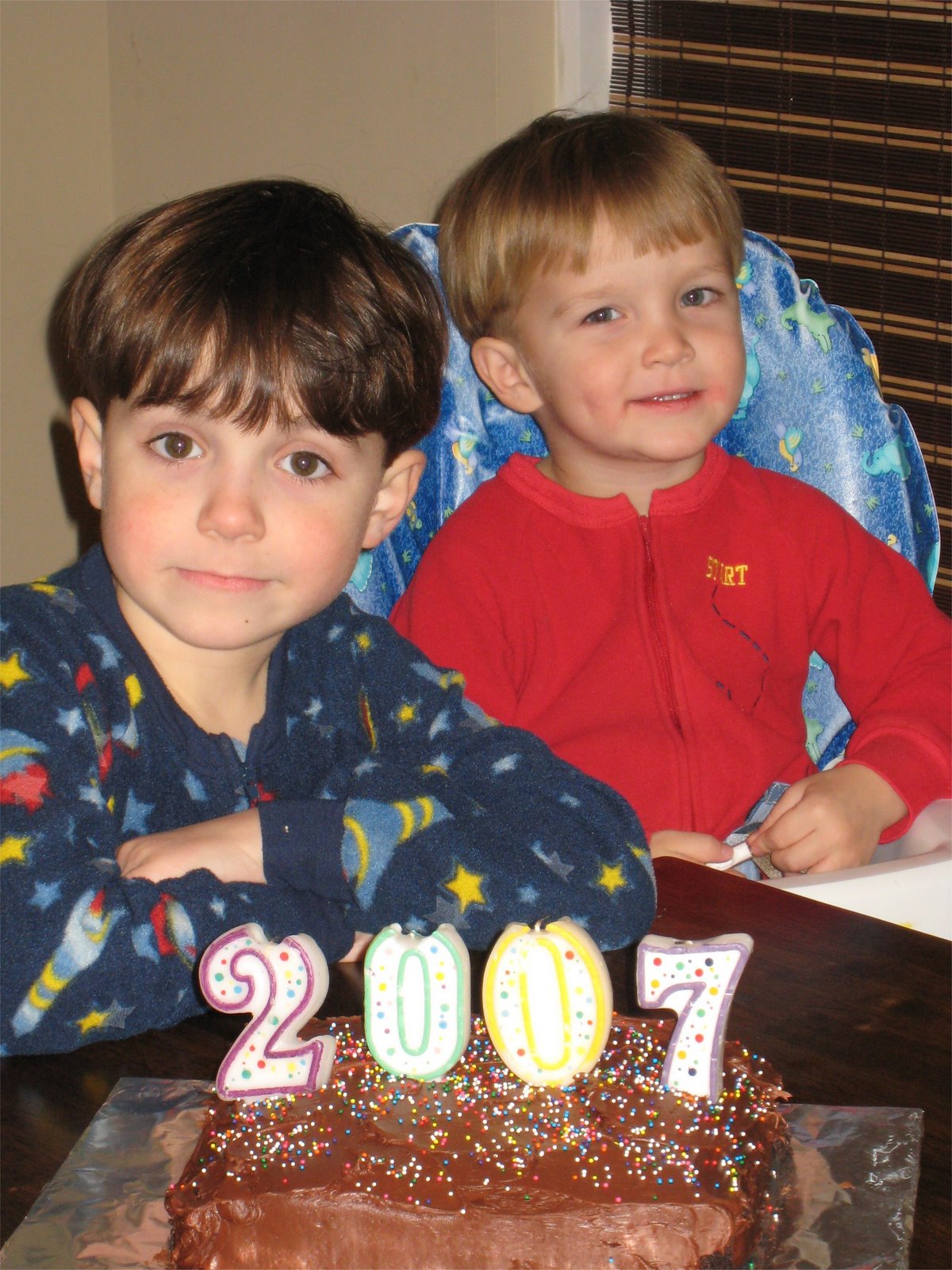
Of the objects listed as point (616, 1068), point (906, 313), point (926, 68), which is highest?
point (926, 68)

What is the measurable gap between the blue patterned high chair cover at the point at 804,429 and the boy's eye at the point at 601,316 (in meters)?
0.18

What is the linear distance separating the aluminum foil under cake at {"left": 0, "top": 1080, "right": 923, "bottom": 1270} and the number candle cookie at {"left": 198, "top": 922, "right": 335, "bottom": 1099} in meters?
0.04

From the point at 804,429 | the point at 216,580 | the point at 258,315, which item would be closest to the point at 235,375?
the point at 258,315

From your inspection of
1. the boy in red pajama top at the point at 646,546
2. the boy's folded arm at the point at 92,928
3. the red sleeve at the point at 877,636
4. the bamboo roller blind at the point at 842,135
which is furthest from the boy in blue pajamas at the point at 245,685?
the bamboo roller blind at the point at 842,135

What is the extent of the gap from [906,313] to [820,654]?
0.70 metres

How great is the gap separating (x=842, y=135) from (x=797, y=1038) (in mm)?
1637

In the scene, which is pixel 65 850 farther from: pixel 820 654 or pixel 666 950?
pixel 820 654

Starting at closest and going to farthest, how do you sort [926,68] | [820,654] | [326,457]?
[326,457], [820,654], [926,68]

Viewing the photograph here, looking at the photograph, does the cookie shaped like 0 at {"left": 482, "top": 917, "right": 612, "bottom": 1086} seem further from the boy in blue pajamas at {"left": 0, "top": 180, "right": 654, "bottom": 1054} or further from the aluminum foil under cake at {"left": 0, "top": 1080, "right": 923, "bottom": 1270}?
the boy in blue pajamas at {"left": 0, "top": 180, "right": 654, "bottom": 1054}

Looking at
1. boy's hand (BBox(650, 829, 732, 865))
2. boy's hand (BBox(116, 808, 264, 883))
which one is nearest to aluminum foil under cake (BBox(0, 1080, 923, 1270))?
boy's hand (BBox(116, 808, 264, 883))

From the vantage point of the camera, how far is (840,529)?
1.62 metres

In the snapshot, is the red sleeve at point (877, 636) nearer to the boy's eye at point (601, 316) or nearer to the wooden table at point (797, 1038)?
the boy's eye at point (601, 316)

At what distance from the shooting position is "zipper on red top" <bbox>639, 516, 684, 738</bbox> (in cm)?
155

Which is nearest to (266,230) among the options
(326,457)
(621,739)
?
(326,457)
